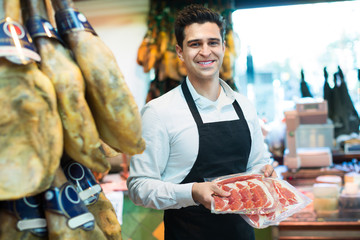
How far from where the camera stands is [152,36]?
454cm

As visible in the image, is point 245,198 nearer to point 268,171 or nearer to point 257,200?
point 257,200

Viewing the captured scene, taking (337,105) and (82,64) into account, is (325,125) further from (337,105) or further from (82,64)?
(82,64)

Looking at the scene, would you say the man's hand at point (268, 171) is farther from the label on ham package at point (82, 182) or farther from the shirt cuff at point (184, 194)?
the label on ham package at point (82, 182)

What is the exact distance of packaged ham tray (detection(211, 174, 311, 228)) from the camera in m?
1.29

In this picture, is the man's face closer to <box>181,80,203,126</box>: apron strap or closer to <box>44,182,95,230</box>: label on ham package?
<box>181,80,203,126</box>: apron strap

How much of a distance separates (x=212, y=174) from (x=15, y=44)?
1.16 m

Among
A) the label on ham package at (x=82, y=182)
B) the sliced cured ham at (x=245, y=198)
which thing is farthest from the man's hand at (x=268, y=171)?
the label on ham package at (x=82, y=182)

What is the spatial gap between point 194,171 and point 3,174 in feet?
3.66

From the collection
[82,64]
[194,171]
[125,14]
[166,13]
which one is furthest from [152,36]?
[82,64]

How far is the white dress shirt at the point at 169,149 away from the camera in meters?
1.50

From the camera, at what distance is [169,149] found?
165 cm

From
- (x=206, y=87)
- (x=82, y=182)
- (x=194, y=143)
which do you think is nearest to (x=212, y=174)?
(x=194, y=143)

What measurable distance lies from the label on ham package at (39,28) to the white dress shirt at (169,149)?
93cm

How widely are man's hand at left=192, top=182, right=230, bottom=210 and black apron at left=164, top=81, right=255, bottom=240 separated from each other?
205 mm
